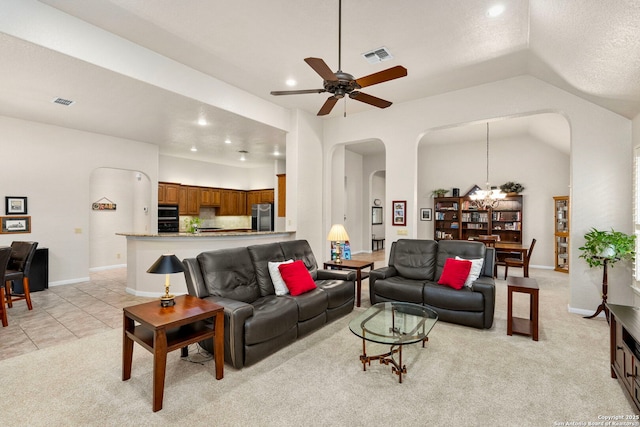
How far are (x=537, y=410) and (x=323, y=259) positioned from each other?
4.57 m

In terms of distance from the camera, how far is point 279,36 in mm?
3604

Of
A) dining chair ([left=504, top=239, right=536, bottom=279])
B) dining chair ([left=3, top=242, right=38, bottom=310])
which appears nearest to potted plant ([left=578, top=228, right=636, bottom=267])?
dining chair ([left=504, top=239, right=536, bottom=279])

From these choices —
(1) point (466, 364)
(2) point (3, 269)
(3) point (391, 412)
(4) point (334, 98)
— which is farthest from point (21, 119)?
(1) point (466, 364)

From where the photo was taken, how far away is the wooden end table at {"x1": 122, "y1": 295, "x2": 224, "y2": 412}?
2.24m

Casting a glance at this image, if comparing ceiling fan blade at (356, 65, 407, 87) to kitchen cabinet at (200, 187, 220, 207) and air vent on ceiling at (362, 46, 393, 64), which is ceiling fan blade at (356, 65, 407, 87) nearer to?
air vent on ceiling at (362, 46, 393, 64)

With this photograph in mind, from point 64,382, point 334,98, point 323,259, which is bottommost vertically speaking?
point 64,382

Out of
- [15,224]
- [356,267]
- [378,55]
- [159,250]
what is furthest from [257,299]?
[15,224]

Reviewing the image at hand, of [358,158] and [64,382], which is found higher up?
[358,158]

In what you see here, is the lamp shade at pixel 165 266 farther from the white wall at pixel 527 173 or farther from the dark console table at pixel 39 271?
the white wall at pixel 527 173

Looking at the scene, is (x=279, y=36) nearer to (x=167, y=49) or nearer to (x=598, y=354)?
(x=167, y=49)

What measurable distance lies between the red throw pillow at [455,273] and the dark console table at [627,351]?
1425mm

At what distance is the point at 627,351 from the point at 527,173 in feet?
22.7

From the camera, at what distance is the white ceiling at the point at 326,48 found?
9.80ft

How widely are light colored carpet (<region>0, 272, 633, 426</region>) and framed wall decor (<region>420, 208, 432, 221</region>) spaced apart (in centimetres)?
608
